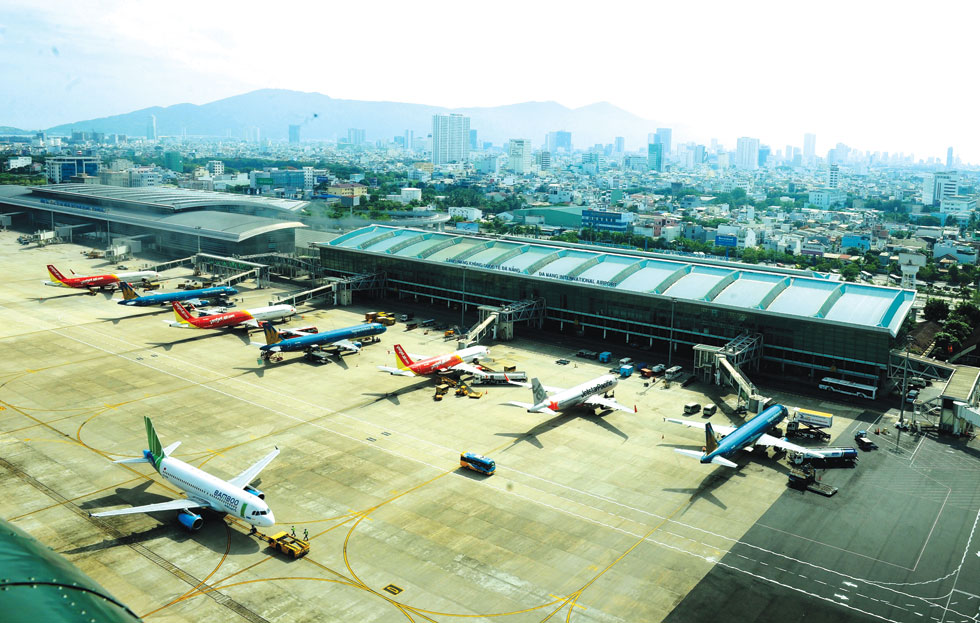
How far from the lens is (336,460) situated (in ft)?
211

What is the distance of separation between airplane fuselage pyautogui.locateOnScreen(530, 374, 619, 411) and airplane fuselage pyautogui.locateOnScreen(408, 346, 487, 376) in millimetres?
14676

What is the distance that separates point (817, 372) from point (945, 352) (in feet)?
105

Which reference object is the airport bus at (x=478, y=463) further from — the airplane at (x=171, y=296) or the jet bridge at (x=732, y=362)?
the airplane at (x=171, y=296)

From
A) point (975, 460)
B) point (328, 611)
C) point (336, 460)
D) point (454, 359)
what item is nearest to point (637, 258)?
point (454, 359)

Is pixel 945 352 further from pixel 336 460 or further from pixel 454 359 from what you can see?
pixel 336 460

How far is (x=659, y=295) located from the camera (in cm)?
10088

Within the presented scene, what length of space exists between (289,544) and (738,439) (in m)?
40.5

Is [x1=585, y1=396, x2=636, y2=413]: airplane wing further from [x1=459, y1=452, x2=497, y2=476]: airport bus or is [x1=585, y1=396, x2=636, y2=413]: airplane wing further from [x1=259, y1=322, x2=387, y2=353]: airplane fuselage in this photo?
[x1=259, y1=322, x2=387, y2=353]: airplane fuselage

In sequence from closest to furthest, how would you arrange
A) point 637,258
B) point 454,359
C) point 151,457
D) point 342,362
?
point 151,457 → point 454,359 → point 342,362 → point 637,258

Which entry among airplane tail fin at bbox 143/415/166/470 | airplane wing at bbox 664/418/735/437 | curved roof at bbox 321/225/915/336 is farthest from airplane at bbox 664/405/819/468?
airplane tail fin at bbox 143/415/166/470

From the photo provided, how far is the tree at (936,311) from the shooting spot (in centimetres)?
12725

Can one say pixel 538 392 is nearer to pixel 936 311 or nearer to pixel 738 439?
pixel 738 439

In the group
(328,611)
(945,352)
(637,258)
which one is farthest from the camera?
(637,258)

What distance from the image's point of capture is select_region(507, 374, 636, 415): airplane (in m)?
73.8
